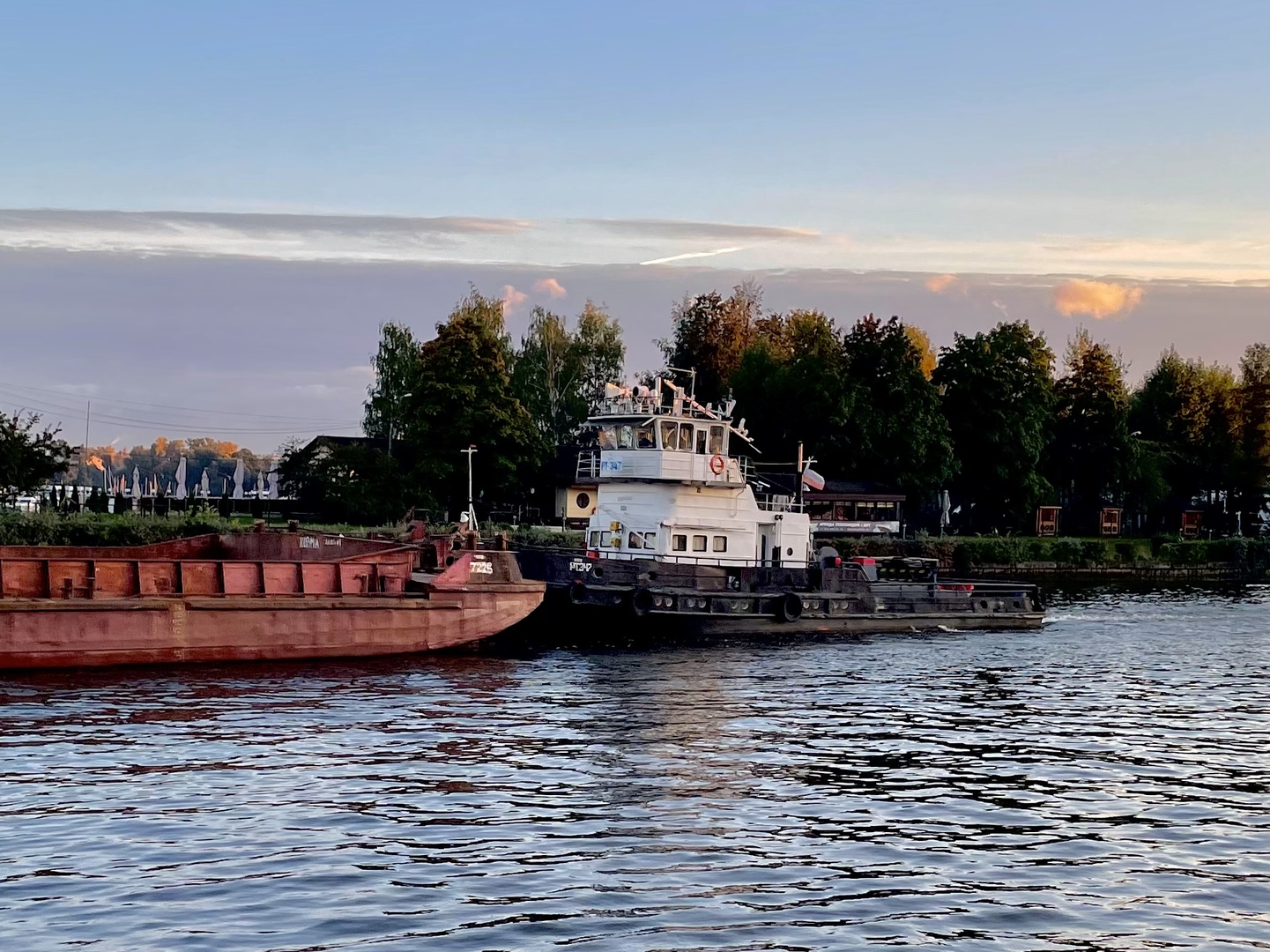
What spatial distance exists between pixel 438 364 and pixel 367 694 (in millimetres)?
51642

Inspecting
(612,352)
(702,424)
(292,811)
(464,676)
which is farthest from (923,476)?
(292,811)

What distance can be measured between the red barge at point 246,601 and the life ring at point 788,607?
9.03 metres

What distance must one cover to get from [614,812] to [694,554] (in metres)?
24.0

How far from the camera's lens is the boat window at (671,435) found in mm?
41688

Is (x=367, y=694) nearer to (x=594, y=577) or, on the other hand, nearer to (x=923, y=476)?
(x=594, y=577)

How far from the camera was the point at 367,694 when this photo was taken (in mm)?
27047

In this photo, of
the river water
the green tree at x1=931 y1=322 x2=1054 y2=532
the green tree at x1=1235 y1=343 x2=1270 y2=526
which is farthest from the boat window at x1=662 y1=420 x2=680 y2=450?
the green tree at x1=1235 y1=343 x2=1270 y2=526

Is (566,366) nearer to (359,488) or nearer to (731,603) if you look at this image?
(359,488)

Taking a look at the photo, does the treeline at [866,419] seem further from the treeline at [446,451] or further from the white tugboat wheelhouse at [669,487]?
the white tugboat wheelhouse at [669,487]

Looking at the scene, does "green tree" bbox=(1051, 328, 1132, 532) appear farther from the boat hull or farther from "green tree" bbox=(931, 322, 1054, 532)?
the boat hull

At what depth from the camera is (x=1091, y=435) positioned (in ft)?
334

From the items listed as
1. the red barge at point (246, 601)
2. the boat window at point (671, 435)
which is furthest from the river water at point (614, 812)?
the boat window at point (671, 435)

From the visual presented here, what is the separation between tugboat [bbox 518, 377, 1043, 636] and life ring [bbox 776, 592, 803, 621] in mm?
25

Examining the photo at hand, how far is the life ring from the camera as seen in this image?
4091 cm
